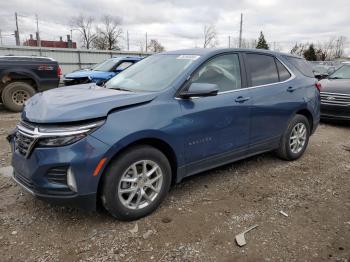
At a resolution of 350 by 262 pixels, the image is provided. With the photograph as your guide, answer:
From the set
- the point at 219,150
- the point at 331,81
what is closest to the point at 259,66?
the point at 219,150

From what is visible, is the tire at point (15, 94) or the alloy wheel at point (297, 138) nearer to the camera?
the alloy wheel at point (297, 138)

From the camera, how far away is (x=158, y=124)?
3061mm

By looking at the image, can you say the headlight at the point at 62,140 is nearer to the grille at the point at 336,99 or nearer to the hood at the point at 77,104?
the hood at the point at 77,104

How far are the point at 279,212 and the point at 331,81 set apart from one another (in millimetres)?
6236

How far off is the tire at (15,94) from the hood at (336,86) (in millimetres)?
7959

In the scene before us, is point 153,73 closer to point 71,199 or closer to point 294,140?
point 71,199

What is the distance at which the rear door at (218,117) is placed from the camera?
3391 mm

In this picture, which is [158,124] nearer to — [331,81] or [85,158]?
[85,158]

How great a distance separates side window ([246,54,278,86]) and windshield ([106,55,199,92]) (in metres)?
0.92

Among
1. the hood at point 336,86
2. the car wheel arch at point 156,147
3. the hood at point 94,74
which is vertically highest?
the hood at point 94,74

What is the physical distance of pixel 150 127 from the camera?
299 cm

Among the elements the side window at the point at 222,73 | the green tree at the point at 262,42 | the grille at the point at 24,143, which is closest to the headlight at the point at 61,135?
the grille at the point at 24,143

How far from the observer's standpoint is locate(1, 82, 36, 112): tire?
28.3 ft

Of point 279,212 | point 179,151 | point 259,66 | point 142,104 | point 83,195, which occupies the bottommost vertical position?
point 279,212
